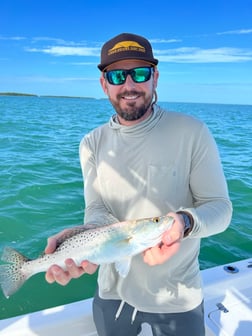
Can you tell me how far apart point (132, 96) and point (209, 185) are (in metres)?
0.81

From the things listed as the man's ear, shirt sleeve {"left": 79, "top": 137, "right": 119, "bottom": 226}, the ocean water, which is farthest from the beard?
the ocean water

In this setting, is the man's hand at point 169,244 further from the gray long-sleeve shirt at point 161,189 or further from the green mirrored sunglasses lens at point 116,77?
the green mirrored sunglasses lens at point 116,77

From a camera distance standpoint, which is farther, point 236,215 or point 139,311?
point 236,215

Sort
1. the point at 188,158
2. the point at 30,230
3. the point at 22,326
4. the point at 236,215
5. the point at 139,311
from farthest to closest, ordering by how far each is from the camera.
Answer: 1. the point at 236,215
2. the point at 30,230
3. the point at 22,326
4. the point at 139,311
5. the point at 188,158

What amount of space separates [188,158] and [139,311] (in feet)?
3.65

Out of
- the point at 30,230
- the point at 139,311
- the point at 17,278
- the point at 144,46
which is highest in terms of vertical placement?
the point at 144,46

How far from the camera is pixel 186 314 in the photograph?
7.42ft

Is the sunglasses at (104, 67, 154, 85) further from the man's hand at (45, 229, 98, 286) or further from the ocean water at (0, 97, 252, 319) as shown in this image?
the ocean water at (0, 97, 252, 319)

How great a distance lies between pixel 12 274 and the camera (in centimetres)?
239

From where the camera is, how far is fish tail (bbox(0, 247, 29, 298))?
7.82ft


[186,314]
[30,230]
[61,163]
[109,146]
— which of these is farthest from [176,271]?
[61,163]

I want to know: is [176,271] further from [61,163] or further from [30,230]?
[61,163]

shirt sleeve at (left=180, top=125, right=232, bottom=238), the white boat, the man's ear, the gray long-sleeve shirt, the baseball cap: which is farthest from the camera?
the white boat

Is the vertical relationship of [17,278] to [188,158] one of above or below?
below
